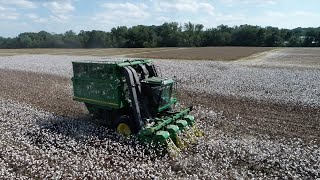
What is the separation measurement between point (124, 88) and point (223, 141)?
3.72m

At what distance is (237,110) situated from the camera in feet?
49.9

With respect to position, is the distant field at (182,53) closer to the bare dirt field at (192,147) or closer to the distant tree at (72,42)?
the bare dirt field at (192,147)

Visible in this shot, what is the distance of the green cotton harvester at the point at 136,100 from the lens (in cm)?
1012

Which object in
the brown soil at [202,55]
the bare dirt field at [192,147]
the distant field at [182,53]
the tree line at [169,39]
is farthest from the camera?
the tree line at [169,39]

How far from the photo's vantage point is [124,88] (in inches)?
426

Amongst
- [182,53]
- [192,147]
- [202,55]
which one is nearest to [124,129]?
[192,147]

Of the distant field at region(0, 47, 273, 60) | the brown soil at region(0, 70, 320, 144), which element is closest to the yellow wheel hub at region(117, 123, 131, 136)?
the brown soil at region(0, 70, 320, 144)

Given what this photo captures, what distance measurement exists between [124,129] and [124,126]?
10 centimetres

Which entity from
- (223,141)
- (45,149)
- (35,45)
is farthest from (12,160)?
(35,45)

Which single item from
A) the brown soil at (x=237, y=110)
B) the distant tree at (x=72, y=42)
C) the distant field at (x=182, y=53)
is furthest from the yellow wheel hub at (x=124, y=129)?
the distant tree at (x=72, y=42)

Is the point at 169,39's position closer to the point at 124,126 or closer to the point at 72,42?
the point at 72,42

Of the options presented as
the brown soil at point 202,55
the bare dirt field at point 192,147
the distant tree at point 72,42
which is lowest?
the bare dirt field at point 192,147

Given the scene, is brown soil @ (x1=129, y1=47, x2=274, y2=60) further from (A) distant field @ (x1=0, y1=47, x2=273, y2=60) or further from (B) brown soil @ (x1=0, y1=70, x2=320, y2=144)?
(B) brown soil @ (x1=0, y1=70, x2=320, y2=144)

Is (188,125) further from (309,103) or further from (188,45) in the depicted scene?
(188,45)
